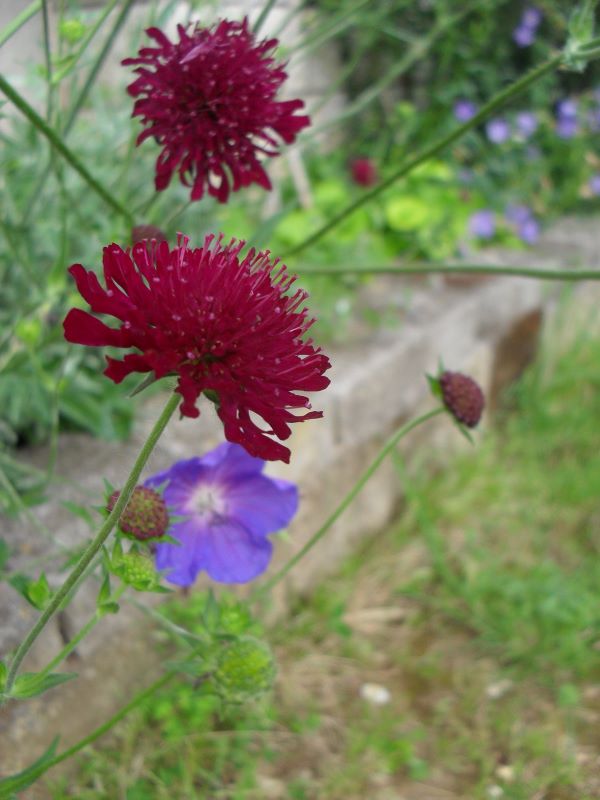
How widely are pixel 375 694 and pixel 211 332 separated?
39.7 inches

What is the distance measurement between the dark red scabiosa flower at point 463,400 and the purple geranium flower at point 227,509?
7.5 inches

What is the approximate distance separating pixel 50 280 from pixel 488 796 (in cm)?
86

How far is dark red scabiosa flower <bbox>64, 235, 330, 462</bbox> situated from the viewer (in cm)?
49

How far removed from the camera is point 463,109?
2832mm

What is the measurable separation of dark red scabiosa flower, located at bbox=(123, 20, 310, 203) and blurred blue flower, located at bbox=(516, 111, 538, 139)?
2.28 meters

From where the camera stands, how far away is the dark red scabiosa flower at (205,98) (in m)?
0.75

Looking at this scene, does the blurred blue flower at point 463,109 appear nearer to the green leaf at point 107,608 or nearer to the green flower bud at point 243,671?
the green flower bud at point 243,671

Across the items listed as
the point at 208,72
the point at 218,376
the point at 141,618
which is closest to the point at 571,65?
the point at 208,72

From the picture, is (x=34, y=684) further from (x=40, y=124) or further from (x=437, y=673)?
(x=437, y=673)

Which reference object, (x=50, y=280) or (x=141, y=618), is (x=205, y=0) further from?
(x=141, y=618)

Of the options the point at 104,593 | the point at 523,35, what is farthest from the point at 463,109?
the point at 104,593

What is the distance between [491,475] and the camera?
1902mm

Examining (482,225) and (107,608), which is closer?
(107,608)

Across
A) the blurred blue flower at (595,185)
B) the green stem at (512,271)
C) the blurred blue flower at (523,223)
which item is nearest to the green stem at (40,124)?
the green stem at (512,271)
